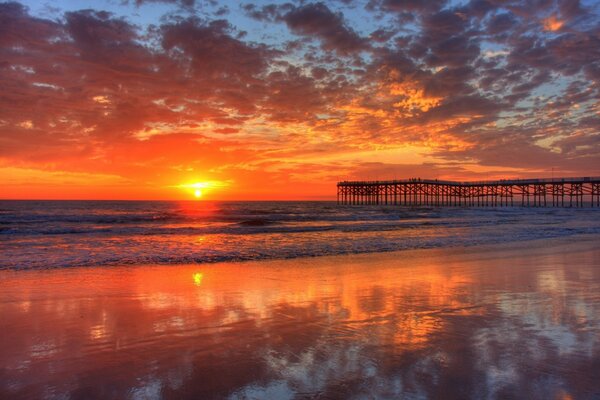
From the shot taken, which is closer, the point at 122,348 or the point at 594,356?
the point at 594,356

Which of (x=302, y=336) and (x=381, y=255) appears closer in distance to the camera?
(x=302, y=336)

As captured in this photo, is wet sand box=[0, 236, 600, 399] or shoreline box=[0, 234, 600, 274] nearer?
wet sand box=[0, 236, 600, 399]

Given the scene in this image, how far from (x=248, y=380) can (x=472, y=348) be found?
235 cm

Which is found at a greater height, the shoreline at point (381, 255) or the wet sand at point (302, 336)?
the wet sand at point (302, 336)

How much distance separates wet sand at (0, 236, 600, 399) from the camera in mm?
3654

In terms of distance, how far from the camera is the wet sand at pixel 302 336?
3654mm

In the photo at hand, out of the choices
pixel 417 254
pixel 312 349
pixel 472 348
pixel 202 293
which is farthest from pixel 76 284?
pixel 417 254

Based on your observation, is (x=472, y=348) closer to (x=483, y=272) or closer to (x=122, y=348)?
(x=122, y=348)

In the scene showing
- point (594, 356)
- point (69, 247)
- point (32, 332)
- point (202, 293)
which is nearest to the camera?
point (594, 356)

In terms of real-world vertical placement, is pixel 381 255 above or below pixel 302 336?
below

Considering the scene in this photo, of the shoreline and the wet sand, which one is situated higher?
the wet sand

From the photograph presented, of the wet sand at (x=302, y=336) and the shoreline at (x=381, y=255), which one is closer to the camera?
the wet sand at (x=302, y=336)

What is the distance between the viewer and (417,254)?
1412cm

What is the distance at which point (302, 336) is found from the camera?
5035mm
